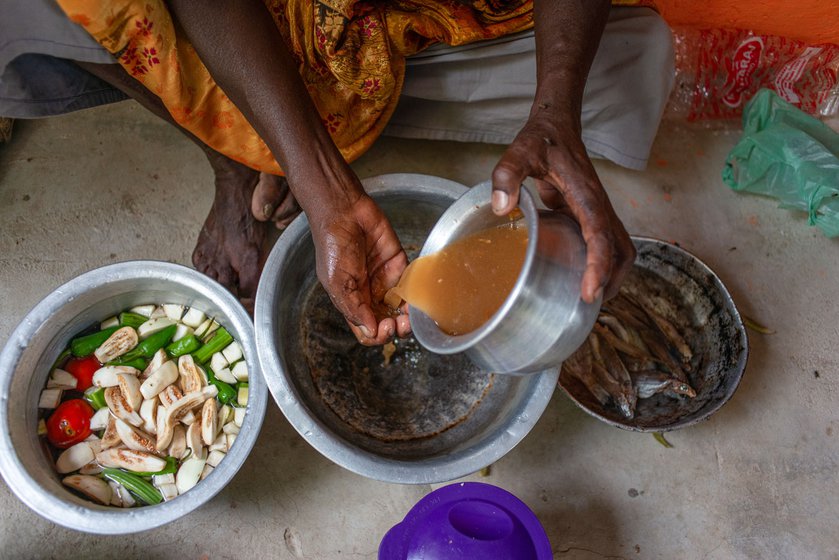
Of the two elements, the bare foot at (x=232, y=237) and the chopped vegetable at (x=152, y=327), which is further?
the bare foot at (x=232, y=237)

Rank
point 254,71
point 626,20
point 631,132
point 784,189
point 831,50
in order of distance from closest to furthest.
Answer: point 254,71 → point 626,20 → point 631,132 → point 784,189 → point 831,50

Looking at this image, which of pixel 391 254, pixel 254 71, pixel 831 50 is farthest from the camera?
pixel 831 50

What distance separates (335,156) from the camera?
1451 mm

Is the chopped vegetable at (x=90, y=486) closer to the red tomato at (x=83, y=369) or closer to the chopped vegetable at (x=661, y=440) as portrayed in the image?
the red tomato at (x=83, y=369)

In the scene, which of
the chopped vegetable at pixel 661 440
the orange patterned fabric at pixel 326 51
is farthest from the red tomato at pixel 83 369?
the chopped vegetable at pixel 661 440

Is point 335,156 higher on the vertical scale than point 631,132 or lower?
higher

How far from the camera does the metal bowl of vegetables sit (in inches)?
57.0

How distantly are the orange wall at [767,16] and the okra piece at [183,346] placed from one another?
178 cm

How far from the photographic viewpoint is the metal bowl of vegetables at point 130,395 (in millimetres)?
1447

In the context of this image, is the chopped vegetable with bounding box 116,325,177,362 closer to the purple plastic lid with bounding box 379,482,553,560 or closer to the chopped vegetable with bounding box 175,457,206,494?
the chopped vegetable with bounding box 175,457,206,494

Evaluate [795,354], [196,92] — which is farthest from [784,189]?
[196,92]

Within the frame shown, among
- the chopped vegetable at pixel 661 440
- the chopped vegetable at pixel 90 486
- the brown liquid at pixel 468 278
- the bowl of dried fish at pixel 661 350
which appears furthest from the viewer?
the chopped vegetable at pixel 661 440

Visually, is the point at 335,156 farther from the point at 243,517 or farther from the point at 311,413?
the point at 243,517

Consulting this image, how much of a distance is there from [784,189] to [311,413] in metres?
1.64
